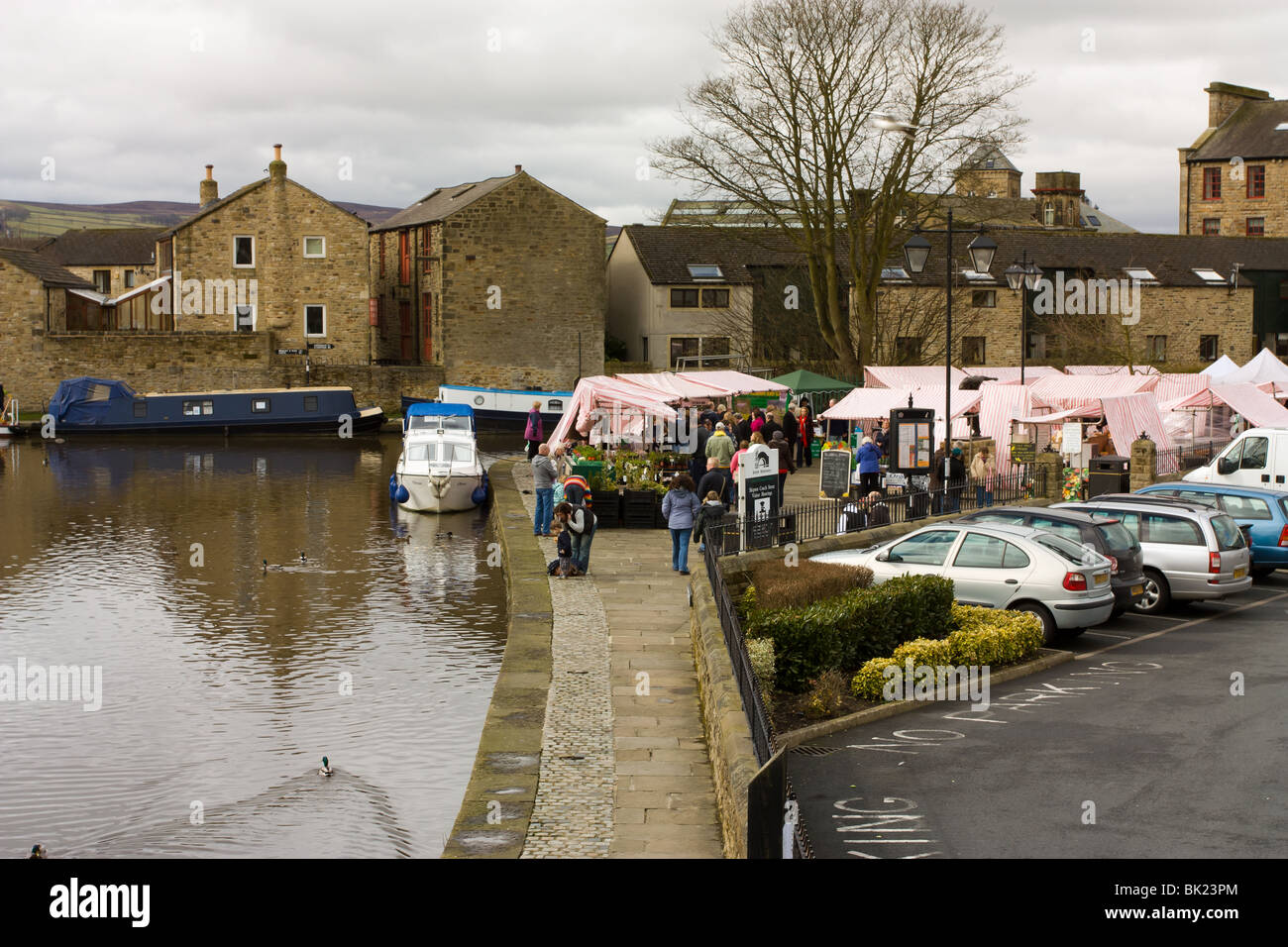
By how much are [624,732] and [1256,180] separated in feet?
248

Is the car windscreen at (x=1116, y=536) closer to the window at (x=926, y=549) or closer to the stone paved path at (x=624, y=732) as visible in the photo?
→ the window at (x=926, y=549)

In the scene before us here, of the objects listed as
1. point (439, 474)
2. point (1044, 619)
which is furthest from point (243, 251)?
point (1044, 619)

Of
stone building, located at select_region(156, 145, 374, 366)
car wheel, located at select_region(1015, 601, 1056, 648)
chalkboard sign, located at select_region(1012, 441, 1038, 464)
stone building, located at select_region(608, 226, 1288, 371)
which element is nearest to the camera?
car wheel, located at select_region(1015, 601, 1056, 648)

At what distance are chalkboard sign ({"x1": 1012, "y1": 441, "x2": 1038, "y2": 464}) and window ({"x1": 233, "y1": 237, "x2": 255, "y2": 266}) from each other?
37.7m

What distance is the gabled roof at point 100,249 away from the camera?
88.3m

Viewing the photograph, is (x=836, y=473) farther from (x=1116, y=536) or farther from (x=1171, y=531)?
(x=1116, y=536)

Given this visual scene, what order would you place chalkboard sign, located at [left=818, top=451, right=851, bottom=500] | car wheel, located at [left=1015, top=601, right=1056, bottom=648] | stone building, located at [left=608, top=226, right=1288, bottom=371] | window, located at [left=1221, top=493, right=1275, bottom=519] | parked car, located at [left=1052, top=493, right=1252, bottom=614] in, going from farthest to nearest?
stone building, located at [left=608, top=226, right=1288, bottom=371] < chalkboard sign, located at [left=818, top=451, right=851, bottom=500] < window, located at [left=1221, top=493, right=1275, bottom=519] < parked car, located at [left=1052, top=493, right=1252, bottom=614] < car wheel, located at [left=1015, top=601, right=1056, bottom=648]

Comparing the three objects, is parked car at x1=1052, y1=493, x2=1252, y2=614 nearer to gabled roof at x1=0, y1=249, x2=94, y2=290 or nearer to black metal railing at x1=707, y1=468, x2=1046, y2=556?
black metal railing at x1=707, y1=468, x2=1046, y2=556

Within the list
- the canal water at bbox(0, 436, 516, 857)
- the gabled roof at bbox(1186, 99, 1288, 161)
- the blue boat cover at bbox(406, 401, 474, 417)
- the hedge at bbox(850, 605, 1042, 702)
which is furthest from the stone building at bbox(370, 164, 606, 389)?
the hedge at bbox(850, 605, 1042, 702)

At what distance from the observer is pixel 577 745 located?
1282cm

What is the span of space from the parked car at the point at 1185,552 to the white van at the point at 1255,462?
6.79m

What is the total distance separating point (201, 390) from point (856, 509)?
41364 mm

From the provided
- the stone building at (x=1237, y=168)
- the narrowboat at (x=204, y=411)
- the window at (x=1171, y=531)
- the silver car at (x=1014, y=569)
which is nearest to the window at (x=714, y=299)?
the narrowboat at (x=204, y=411)

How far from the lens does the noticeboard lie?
27.0m
